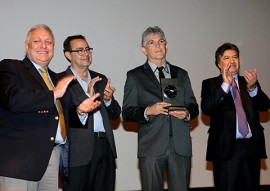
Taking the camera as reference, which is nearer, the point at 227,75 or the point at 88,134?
the point at 88,134

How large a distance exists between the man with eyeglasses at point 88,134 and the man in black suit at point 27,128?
38 cm

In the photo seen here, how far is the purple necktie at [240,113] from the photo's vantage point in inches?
121

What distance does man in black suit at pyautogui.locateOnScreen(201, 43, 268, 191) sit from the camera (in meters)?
3.03

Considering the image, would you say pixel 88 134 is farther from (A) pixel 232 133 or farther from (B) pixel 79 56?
(A) pixel 232 133

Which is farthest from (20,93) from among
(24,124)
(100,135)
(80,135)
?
(100,135)

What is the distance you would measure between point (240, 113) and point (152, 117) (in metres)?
0.76

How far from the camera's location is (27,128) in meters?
2.31

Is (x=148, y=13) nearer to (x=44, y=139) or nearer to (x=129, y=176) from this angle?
(x=129, y=176)

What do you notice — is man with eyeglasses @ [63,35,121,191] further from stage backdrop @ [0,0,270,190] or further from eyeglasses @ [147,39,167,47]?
stage backdrop @ [0,0,270,190]

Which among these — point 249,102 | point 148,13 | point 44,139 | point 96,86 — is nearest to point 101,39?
point 148,13

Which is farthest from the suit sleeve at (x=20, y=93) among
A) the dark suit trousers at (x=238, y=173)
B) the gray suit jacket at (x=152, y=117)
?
the dark suit trousers at (x=238, y=173)

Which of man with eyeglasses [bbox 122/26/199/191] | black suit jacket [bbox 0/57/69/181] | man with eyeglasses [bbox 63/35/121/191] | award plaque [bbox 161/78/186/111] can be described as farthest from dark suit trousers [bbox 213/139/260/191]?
black suit jacket [bbox 0/57/69/181]

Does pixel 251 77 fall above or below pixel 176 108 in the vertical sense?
above

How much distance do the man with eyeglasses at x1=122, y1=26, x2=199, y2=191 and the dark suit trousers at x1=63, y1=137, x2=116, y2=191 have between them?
0.86 ft
